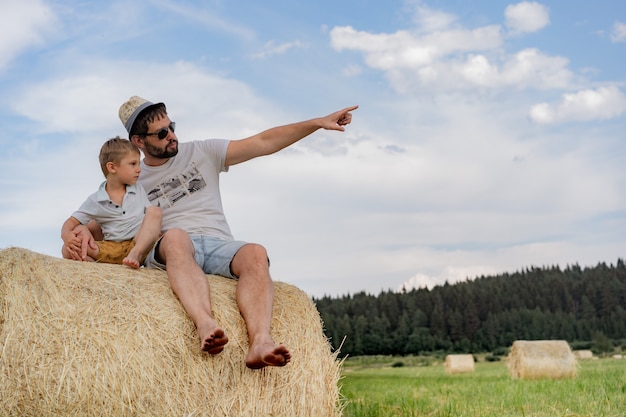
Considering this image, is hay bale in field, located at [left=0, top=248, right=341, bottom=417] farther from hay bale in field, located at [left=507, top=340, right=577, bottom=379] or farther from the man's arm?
hay bale in field, located at [left=507, top=340, right=577, bottom=379]

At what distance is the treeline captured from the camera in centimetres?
5712

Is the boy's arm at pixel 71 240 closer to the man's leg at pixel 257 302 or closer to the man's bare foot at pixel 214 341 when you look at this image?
the man's leg at pixel 257 302

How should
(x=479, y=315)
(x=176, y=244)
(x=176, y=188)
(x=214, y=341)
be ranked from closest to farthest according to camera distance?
(x=214, y=341) < (x=176, y=244) < (x=176, y=188) < (x=479, y=315)

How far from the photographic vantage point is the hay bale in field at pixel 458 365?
77.4ft

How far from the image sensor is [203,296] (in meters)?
4.86

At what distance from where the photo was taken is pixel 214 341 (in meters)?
4.54

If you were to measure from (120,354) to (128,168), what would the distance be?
58.3 inches

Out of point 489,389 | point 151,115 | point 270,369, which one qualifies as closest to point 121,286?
point 270,369

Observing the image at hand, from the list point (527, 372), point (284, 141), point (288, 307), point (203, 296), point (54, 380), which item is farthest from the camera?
point (527, 372)

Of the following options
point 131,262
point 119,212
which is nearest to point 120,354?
point 131,262

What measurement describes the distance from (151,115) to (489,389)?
6856 millimetres

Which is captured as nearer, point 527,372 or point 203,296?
point 203,296

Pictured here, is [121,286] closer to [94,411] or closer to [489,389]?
[94,411]

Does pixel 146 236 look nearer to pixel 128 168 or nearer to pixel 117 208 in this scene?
pixel 117 208
